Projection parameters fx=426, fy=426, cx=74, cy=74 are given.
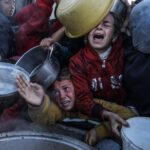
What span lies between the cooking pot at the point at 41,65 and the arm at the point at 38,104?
0.15 meters

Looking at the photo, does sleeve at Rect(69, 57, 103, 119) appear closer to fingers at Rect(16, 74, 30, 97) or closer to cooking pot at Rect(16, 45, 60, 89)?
cooking pot at Rect(16, 45, 60, 89)

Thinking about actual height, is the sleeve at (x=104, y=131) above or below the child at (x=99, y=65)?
below

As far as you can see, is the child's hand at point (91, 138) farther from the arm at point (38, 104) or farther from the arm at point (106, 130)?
the arm at point (38, 104)

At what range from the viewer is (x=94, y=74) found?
2021mm

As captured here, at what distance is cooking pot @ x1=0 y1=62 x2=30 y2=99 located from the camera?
1.85 metres

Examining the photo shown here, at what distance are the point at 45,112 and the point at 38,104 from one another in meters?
0.07

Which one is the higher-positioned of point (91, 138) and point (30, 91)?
point (30, 91)

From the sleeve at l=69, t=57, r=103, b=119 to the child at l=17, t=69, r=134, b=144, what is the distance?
0.12 feet

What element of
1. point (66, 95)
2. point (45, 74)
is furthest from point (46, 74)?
point (66, 95)

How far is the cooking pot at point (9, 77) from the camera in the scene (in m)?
1.85

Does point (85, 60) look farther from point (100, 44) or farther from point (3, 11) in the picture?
point (3, 11)

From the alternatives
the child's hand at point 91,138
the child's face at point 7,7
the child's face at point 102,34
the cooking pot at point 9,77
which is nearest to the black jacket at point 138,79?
the child's face at point 102,34

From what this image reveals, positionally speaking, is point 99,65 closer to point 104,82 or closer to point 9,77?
point 104,82

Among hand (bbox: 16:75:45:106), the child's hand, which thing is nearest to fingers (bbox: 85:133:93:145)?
the child's hand
